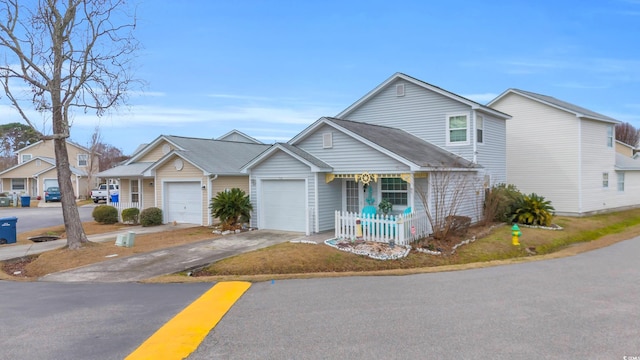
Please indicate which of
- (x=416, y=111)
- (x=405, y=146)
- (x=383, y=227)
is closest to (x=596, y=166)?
(x=416, y=111)

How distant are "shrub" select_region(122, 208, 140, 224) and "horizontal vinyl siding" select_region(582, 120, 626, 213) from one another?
80.5 feet

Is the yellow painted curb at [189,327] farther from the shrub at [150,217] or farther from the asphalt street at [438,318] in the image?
the shrub at [150,217]

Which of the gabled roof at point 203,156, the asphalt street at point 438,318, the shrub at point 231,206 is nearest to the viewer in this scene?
the asphalt street at point 438,318

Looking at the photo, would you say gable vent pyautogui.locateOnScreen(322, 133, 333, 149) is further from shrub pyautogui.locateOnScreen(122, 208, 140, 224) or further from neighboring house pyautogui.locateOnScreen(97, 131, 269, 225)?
shrub pyautogui.locateOnScreen(122, 208, 140, 224)

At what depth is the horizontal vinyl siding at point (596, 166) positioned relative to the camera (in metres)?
24.4

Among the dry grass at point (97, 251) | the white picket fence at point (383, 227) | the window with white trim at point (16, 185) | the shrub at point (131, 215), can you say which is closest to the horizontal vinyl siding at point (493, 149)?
the white picket fence at point (383, 227)

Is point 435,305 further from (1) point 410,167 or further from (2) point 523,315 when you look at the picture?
(1) point 410,167

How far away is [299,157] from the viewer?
16.7 meters

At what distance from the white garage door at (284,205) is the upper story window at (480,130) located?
8266mm

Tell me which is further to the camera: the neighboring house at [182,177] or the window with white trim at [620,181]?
the window with white trim at [620,181]

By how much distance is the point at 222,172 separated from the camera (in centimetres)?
2128

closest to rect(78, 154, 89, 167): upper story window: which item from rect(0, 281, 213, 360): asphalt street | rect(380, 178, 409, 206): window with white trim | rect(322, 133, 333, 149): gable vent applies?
rect(322, 133, 333, 149): gable vent

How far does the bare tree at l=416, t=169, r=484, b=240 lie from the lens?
14977mm

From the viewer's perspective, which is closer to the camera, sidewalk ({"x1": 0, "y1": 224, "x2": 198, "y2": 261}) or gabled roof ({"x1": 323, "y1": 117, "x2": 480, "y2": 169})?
sidewalk ({"x1": 0, "y1": 224, "x2": 198, "y2": 261})
